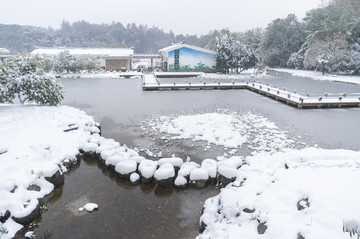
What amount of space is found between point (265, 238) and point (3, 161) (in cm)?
767

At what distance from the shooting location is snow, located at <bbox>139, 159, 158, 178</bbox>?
7477 millimetres

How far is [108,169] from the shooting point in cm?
838

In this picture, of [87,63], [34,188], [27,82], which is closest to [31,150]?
[34,188]

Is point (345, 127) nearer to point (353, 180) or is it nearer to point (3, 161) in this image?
point (353, 180)

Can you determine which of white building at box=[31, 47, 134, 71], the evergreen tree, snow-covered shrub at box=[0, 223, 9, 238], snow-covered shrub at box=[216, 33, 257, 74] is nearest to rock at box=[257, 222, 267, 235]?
snow-covered shrub at box=[0, 223, 9, 238]

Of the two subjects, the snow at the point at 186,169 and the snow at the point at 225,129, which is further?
the snow at the point at 225,129

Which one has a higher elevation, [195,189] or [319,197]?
[319,197]

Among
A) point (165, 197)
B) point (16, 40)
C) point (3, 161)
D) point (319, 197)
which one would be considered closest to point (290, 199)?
point (319, 197)

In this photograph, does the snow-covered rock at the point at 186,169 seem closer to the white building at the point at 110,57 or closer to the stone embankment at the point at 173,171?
the stone embankment at the point at 173,171

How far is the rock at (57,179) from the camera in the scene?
7.09m

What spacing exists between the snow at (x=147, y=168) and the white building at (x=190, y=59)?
36430 mm

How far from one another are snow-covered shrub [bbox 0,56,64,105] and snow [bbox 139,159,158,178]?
8568mm

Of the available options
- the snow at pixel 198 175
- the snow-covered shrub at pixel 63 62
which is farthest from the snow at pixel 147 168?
the snow-covered shrub at pixel 63 62

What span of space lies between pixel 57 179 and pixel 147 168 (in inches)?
113
